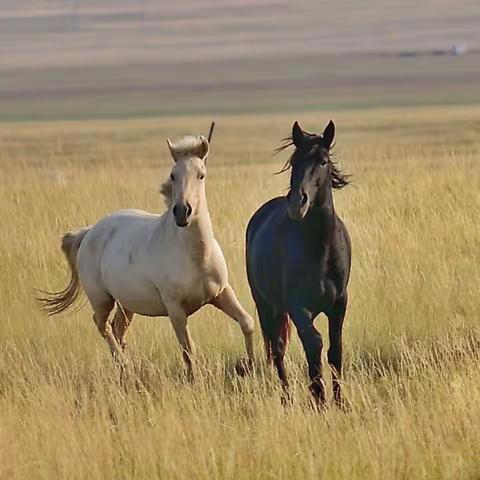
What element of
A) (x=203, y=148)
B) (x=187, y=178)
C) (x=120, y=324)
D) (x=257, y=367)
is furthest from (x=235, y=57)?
(x=187, y=178)

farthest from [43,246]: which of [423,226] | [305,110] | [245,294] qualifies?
[305,110]

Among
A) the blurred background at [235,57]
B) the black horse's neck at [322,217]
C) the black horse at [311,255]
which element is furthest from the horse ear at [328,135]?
the blurred background at [235,57]

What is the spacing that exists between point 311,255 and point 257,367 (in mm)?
1468

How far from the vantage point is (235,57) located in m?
117

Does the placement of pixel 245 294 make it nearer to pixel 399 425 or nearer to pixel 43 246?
pixel 43 246

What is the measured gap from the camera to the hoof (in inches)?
328

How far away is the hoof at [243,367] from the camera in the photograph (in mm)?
8330

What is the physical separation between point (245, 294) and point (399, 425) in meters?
3.84

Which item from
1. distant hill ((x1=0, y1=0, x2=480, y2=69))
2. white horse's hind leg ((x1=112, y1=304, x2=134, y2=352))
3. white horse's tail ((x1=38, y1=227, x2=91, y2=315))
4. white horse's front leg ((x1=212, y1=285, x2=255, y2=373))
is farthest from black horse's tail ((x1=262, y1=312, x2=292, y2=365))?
distant hill ((x1=0, y1=0, x2=480, y2=69))

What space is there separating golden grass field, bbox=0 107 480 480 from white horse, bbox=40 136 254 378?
0.36 metres

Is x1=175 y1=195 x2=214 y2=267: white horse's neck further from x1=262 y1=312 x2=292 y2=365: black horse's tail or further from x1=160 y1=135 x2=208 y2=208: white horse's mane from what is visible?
x1=262 y1=312 x2=292 y2=365: black horse's tail

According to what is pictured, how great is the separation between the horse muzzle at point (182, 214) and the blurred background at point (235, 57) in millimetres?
44505

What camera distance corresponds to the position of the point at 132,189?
15656 mm

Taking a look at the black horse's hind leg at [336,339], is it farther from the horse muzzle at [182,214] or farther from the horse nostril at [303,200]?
the horse muzzle at [182,214]
